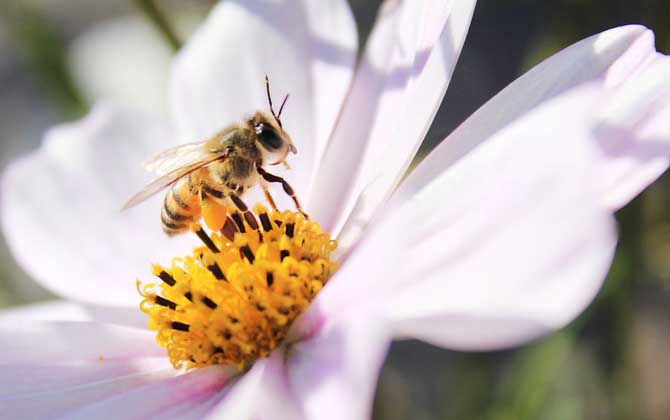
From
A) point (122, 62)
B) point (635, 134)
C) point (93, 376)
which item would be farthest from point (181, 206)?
point (122, 62)

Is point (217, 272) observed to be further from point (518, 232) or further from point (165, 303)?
point (518, 232)

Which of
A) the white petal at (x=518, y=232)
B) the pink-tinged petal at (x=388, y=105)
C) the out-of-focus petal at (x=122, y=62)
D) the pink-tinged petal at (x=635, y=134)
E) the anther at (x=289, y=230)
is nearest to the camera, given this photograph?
the white petal at (x=518, y=232)

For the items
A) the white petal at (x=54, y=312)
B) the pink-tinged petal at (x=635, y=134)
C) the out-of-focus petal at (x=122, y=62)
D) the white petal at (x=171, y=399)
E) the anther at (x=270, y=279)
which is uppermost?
the pink-tinged petal at (x=635, y=134)

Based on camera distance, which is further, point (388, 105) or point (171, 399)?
point (388, 105)

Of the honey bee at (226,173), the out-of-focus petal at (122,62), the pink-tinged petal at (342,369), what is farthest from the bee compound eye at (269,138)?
the out-of-focus petal at (122,62)

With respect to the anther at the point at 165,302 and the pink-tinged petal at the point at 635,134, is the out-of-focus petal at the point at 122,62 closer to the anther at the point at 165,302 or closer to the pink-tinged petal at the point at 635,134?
the anther at the point at 165,302

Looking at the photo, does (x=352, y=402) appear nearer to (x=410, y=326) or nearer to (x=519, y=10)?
(x=410, y=326)

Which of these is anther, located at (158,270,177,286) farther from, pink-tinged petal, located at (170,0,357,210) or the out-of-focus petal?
the out-of-focus petal

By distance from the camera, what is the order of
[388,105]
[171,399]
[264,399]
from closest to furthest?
1. [264,399]
2. [171,399]
3. [388,105]
